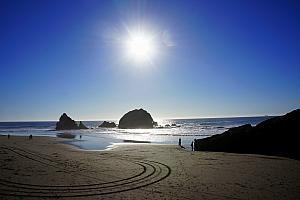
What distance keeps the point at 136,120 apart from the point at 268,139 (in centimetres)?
11138

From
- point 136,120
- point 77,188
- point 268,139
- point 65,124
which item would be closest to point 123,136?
point 268,139

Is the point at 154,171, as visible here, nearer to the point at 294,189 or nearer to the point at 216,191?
the point at 216,191

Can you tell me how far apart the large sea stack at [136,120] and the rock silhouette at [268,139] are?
102762 mm

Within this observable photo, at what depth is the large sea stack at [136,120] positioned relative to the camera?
443ft

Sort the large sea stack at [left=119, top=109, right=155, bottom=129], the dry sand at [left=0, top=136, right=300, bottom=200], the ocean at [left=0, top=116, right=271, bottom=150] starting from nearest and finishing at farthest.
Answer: the dry sand at [left=0, top=136, right=300, bottom=200]
the ocean at [left=0, top=116, right=271, bottom=150]
the large sea stack at [left=119, top=109, right=155, bottom=129]

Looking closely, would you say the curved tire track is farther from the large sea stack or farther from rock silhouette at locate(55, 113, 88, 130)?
the large sea stack

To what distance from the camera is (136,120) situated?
5413 inches

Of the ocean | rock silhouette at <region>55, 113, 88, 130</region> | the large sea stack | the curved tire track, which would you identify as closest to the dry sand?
the curved tire track

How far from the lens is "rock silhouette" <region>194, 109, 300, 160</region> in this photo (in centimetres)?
2612

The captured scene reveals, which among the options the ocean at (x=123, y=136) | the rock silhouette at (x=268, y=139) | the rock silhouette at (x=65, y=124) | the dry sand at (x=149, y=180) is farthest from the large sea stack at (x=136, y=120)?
the dry sand at (x=149, y=180)

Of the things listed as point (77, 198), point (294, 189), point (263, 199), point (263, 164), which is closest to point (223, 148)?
point (263, 164)

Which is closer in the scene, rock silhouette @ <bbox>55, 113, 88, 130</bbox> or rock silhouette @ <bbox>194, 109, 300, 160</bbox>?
rock silhouette @ <bbox>194, 109, 300, 160</bbox>

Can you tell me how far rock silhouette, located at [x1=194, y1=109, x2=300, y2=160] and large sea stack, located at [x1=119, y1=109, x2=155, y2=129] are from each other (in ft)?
337

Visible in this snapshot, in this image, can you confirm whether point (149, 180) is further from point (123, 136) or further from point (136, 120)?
point (136, 120)
